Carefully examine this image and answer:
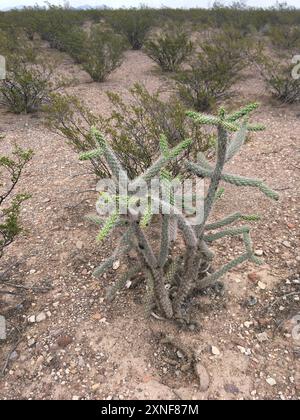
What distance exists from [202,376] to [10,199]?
2860mm

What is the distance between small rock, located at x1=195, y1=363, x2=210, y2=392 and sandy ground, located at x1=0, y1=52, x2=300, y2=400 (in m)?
0.02

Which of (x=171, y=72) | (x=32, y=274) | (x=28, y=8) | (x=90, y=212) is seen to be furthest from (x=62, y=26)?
(x=32, y=274)

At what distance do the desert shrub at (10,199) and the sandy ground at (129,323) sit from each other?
0.74ft

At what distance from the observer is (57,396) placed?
2.30 meters

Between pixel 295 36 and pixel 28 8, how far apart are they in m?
10.6

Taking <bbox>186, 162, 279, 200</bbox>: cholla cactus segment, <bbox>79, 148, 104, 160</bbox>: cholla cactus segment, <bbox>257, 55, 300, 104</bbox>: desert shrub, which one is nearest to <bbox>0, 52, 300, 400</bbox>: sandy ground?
<bbox>186, 162, 279, 200</bbox>: cholla cactus segment

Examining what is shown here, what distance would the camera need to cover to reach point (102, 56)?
8047mm

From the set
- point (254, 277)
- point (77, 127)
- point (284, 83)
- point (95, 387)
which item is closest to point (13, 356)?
point (95, 387)

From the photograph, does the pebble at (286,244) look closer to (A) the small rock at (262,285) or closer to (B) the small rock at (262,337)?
(A) the small rock at (262,285)

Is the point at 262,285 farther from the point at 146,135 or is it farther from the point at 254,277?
the point at 146,135

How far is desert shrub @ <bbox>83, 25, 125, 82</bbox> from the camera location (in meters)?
7.72

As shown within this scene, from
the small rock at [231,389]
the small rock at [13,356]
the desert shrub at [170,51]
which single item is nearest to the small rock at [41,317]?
the small rock at [13,356]

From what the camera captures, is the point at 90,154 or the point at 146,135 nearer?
the point at 90,154

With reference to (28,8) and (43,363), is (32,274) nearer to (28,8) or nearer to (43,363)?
(43,363)
